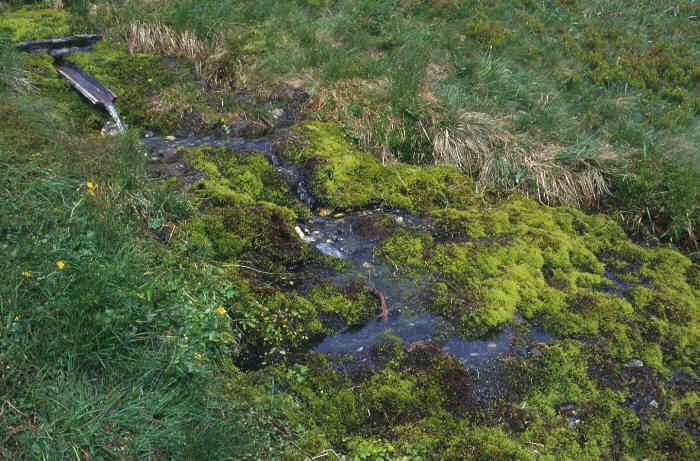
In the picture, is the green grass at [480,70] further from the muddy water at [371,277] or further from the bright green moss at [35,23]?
the muddy water at [371,277]

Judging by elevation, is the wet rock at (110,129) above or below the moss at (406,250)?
above

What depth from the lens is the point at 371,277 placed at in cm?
609

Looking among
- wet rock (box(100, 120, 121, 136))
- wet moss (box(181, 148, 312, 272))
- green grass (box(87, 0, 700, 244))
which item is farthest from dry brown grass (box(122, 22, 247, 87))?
wet moss (box(181, 148, 312, 272))

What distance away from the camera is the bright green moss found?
8781 millimetres

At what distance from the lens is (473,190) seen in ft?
25.2

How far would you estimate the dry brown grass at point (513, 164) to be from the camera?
7848 millimetres

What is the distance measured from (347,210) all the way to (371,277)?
129cm

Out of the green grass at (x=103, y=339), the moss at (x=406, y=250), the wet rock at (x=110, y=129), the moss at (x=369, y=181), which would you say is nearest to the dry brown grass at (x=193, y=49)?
the wet rock at (x=110, y=129)

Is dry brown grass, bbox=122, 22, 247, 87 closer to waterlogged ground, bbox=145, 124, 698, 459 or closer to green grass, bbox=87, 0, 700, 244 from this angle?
green grass, bbox=87, 0, 700, 244

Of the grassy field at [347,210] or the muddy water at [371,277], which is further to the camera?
the muddy water at [371,277]

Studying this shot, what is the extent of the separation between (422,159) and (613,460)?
4.61 metres

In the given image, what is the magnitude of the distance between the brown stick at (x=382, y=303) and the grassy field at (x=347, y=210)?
0.52ft

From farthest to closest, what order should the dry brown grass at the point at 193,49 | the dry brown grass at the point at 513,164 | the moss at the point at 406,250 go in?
the dry brown grass at the point at 193,49 → the dry brown grass at the point at 513,164 → the moss at the point at 406,250

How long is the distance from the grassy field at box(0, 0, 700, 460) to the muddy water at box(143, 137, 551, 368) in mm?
148
